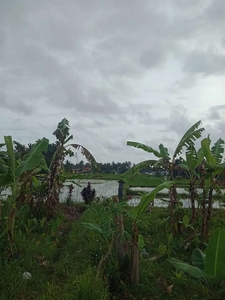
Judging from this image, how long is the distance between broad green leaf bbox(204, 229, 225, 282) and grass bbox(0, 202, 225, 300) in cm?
54

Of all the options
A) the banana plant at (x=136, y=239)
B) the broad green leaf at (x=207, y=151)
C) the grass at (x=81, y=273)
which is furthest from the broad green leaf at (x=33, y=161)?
the broad green leaf at (x=207, y=151)

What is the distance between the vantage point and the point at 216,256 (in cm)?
215

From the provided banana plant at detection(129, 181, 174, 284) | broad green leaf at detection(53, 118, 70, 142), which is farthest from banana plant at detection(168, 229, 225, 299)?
broad green leaf at detection(53, 118, 70, 142)

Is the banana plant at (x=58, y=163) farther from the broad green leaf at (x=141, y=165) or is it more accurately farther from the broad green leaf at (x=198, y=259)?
the broad green leaf at (x=198, y=259)

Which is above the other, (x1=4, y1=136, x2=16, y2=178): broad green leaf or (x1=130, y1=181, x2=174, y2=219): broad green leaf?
(x1=4, y1=136, x2=16, y2=178): broad green leaf

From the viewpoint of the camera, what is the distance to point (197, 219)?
5273 millimetres

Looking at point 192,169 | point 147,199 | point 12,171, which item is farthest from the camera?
point 192,169

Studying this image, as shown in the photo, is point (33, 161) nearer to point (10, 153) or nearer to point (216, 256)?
point (10, 153)

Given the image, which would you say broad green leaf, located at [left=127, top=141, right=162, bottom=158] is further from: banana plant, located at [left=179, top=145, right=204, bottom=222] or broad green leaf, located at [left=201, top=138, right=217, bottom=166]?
broad green leaf, located at [left=201, top=138, right=217, bottom=166]

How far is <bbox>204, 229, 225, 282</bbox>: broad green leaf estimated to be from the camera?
2.13 m

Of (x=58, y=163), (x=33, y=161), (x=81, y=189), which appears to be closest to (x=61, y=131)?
(x=58, y=163)

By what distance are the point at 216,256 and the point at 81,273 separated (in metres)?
1.75

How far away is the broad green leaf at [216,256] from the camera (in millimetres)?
2133

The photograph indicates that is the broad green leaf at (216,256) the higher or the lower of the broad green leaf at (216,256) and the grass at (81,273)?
the higher
